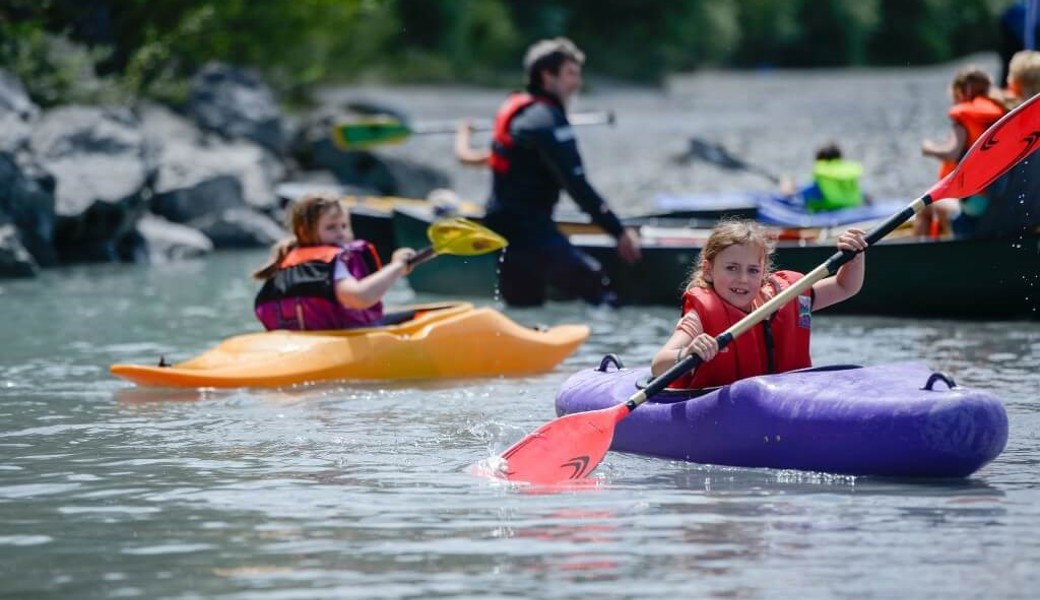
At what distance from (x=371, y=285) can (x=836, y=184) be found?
5428mm

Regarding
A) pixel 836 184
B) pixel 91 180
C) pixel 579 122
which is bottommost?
pixel 836 184

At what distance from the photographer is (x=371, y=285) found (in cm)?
745

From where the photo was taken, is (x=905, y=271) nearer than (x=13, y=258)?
Yes

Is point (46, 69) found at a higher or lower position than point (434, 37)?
lower

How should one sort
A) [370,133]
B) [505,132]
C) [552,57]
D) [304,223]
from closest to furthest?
[304,223] → [552,57] → [505,132] → [370,133]

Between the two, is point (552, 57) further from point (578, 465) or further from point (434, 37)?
point (434, 37)

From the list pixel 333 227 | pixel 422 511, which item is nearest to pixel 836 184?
pixel 333 227

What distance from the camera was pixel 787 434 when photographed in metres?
5.32

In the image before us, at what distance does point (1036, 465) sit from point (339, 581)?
240 centimetres

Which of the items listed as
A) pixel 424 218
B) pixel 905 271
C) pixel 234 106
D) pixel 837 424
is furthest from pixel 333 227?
pixel 234 106

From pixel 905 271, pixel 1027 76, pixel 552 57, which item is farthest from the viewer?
pixel 905 271

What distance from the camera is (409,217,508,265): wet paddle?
7816 mm

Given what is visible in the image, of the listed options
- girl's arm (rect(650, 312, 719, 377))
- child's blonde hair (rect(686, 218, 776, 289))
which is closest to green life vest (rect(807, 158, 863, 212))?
child's blonde hair (rect(686, 218, 776, 289))

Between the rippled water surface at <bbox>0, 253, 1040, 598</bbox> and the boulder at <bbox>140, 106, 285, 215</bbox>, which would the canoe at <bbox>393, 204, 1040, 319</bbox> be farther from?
the boulder at <bbox>140, 106, 285, 215</bbox>
